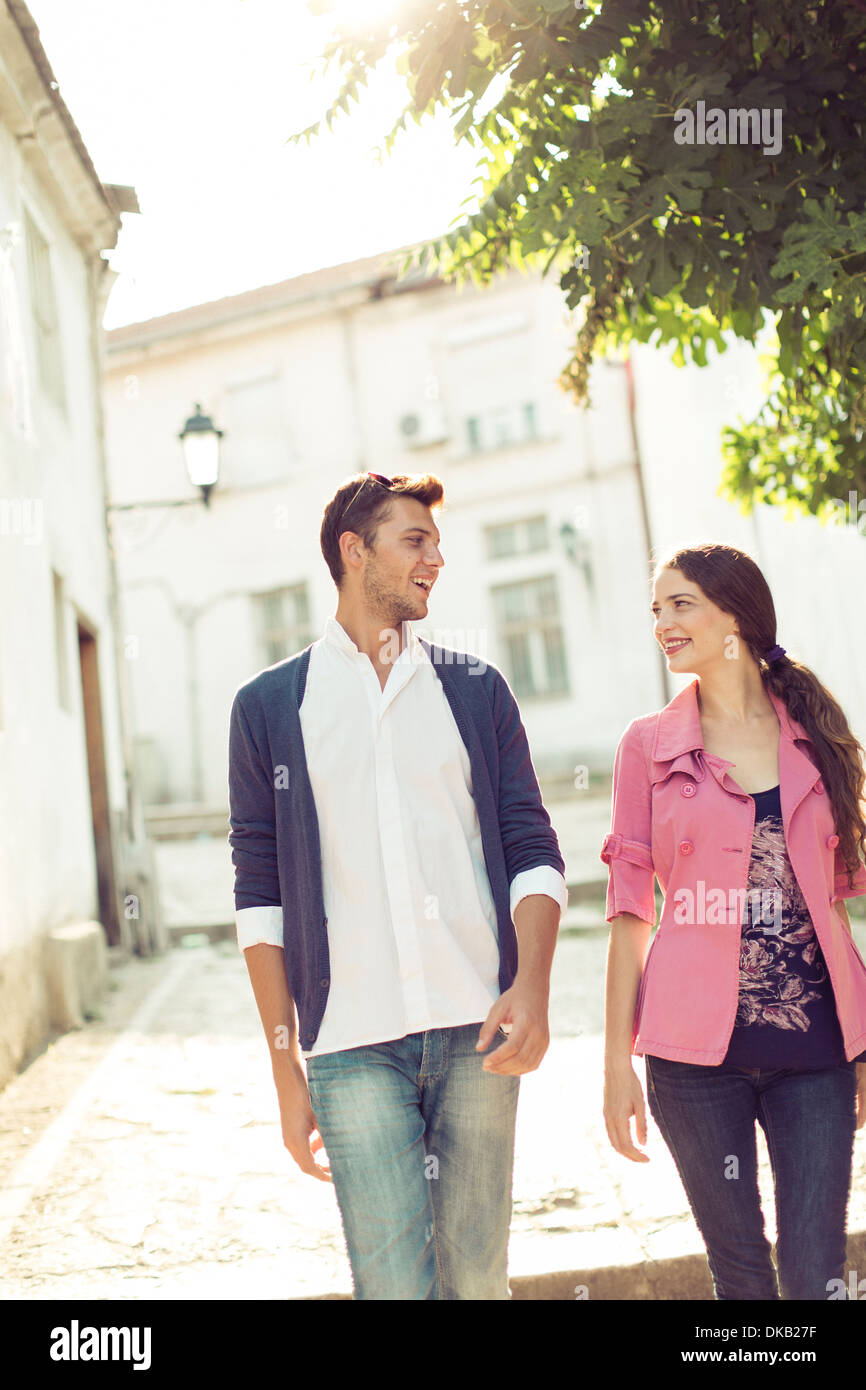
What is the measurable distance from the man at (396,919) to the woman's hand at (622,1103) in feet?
0.78

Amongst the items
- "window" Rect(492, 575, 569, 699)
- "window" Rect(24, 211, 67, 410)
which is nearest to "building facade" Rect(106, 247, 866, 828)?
"window" Rect(492, 575, 569, 699)

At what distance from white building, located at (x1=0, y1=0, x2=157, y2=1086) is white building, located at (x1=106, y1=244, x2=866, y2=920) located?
26.4 ft

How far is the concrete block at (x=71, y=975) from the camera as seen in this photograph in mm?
8094

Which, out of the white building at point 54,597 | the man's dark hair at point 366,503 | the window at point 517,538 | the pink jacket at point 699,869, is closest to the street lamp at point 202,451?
the white building at point 54,597

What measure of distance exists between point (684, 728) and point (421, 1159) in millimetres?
1056

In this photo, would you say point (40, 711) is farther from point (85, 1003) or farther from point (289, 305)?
point (289, 305)

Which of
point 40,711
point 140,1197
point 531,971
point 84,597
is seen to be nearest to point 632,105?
point 531,971

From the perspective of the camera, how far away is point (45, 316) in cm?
1037

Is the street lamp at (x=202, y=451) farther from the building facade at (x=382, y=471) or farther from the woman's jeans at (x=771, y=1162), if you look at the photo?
the building facade at (x=382, y=471)

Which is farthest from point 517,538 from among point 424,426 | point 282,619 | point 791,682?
point 791,682

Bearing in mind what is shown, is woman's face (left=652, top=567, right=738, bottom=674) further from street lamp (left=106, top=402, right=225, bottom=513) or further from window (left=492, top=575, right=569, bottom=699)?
window (left=492, top=575, right=569, bottom=699)

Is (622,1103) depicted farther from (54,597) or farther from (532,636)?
(532,636)

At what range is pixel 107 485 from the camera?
12281 mm
